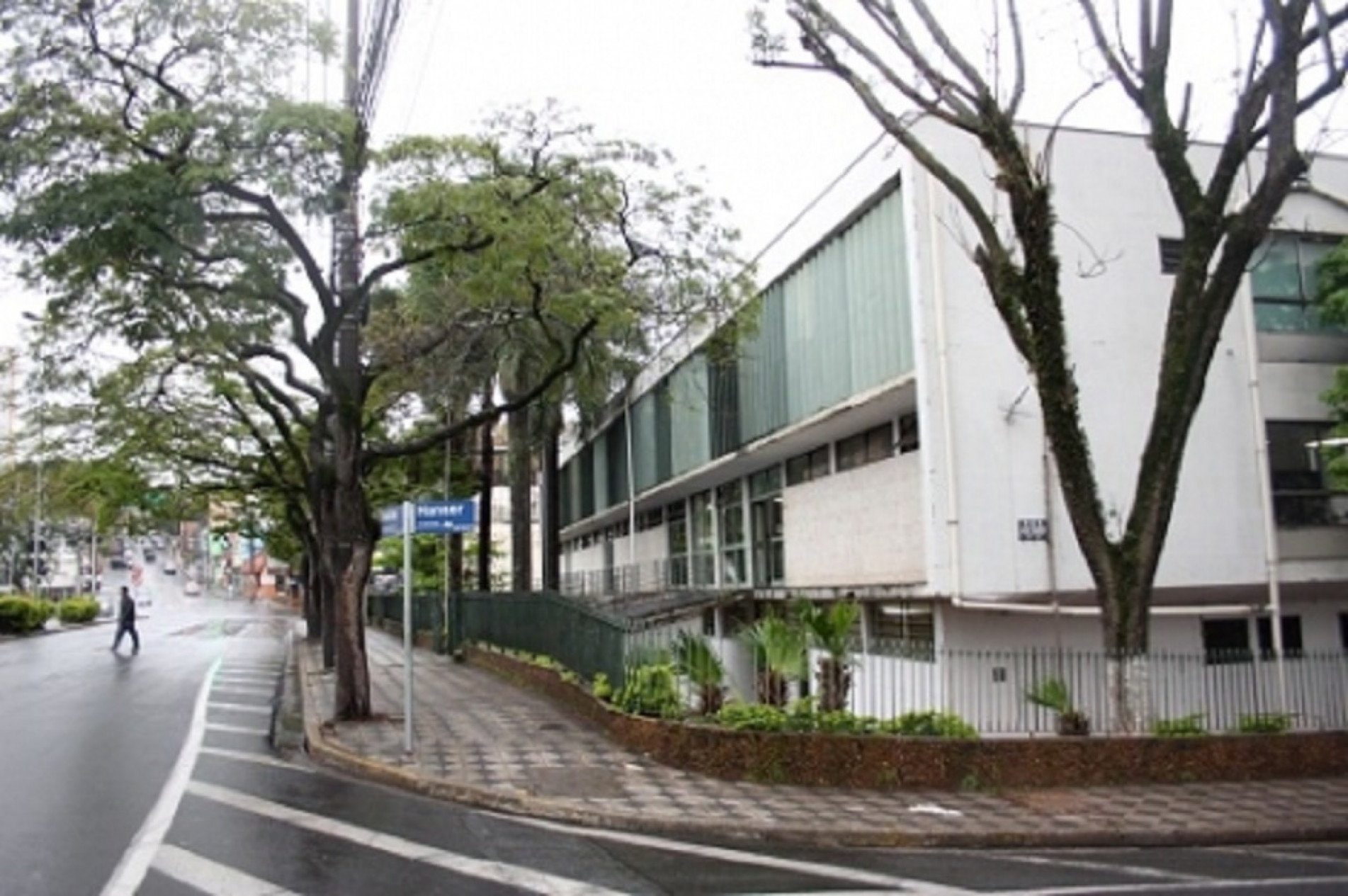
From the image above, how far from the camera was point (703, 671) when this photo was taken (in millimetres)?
12438

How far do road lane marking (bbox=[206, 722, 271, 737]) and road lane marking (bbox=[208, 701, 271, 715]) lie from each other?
1.55 metres

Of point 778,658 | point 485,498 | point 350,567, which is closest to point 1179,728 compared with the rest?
point 778,658

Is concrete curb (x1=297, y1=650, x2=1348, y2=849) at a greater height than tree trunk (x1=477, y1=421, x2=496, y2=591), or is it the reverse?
tree trunk (x1=477, y1=421, x2=496, y2=591)

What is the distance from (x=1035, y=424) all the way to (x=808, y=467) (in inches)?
229

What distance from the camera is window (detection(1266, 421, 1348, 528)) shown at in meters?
16.3

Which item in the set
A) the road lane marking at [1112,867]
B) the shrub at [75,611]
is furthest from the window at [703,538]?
the shrub at [75,611]

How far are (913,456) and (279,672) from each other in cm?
1482

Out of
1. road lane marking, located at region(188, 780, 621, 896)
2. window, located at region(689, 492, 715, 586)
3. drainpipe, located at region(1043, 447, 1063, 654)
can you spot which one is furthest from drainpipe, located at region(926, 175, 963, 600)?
window, located at region(689, 492, 715, 586)

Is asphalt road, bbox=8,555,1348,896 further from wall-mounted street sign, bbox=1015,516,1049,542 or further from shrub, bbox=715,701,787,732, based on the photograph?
wall-mounted street sign, bbox=1015,516,1049,542

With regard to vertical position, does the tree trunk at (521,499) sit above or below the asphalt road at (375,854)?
above

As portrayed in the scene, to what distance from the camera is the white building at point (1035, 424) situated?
1473 centimetres

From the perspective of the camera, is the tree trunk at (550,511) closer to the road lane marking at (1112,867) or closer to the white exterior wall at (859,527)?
the white exterior wall at (859,527)

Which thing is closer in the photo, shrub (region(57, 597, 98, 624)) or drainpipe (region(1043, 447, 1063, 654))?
drainpipe (region(1043, 447, 1063, 654))

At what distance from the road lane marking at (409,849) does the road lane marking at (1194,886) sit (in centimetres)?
284
